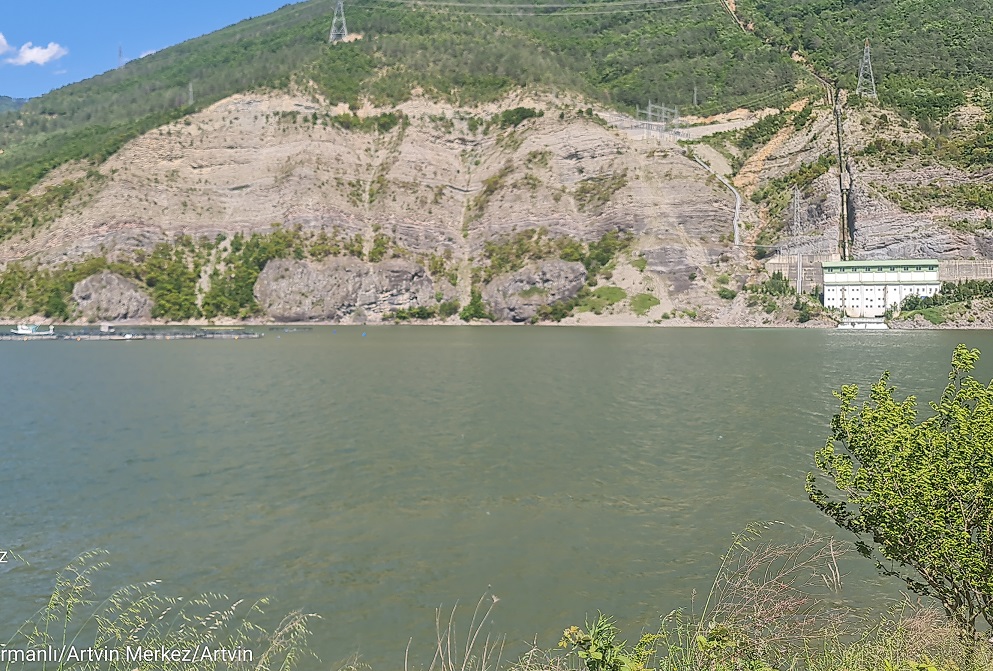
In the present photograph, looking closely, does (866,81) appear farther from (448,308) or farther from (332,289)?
(332,289)

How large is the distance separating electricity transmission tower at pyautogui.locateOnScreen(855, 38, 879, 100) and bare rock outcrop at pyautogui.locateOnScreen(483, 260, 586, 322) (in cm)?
7863

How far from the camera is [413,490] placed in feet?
67.2

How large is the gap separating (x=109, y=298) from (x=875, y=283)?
14057cm

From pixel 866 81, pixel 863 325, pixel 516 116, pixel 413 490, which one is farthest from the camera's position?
pixel 516 116

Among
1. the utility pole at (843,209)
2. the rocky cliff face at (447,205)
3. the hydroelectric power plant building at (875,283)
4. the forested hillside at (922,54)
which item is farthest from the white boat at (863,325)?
the forested hillside at (922,54)

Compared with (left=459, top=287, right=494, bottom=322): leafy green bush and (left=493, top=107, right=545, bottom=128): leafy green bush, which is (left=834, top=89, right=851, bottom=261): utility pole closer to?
(left=493, top=107, right=545, bottom=128): leafy green bush

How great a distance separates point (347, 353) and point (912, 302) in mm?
95635

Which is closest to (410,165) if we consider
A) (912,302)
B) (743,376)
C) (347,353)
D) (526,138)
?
(526,138)

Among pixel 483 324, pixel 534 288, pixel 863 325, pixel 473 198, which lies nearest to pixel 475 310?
pixel 483 324

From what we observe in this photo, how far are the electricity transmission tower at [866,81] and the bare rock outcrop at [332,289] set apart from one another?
106159mm

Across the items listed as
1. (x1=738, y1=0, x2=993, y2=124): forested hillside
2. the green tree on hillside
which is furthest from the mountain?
the green tree on hillside

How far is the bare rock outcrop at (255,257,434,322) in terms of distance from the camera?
135 metres

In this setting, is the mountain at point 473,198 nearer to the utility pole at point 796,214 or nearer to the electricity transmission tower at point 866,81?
the utility pole at point 796,214

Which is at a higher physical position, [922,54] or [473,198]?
[922,54]
